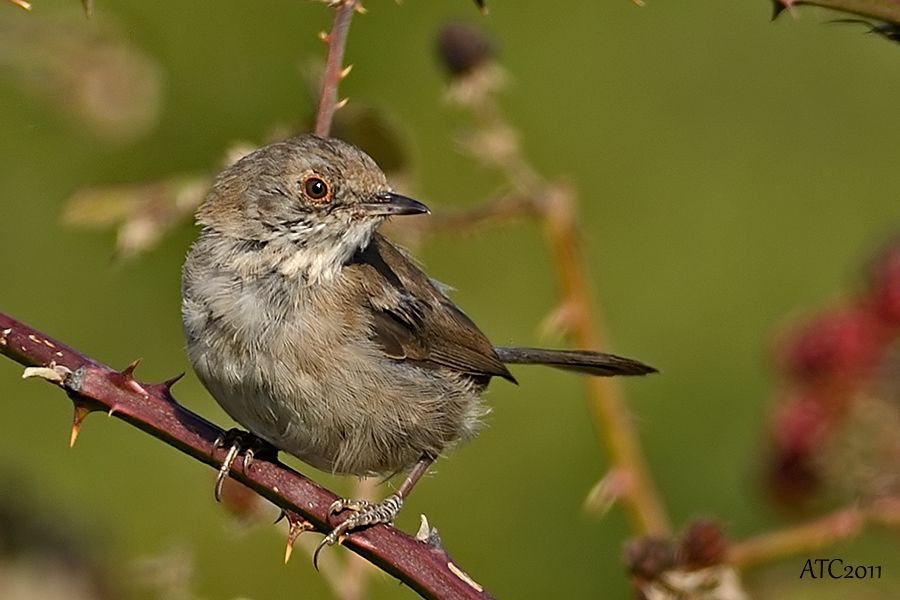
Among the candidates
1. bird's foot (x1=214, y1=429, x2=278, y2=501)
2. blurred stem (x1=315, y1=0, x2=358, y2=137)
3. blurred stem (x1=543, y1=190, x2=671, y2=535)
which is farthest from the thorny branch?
blurred stem (x1=543, y1=190, x2=671, y2=535)

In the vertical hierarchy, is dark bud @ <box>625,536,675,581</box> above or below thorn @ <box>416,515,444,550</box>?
above

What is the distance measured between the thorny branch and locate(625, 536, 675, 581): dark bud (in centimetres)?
38

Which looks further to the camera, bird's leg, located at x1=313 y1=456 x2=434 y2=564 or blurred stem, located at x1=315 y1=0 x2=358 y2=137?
blurred stem, located at x1=315 y1=0 x2=358 y2=137

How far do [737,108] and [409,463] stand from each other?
17.7 ft

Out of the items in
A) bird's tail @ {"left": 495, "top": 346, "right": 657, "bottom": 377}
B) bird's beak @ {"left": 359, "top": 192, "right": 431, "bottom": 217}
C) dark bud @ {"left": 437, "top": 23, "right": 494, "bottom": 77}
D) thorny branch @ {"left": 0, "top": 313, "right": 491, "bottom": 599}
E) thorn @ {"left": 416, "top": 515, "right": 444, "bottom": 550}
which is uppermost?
dark bud @ {"left": 437, "top": 23, "right": 494, "bottom": 77}

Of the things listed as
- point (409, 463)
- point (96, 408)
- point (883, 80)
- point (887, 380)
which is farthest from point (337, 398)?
point (883, 80)

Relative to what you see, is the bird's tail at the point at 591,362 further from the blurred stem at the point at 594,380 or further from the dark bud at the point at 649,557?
the dark bud at the point at 649,557

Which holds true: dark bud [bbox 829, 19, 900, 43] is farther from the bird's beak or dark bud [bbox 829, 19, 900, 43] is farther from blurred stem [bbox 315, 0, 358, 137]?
the bird's beak

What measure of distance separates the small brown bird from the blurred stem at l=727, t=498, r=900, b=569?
802 millimetres

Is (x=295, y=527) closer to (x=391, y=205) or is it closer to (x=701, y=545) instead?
(x=701, y=545)

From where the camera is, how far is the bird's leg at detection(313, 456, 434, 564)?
3.57 meters

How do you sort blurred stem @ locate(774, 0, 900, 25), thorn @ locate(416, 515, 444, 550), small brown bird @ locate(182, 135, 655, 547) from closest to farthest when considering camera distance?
blurred stem @ locate(774, 0, 900, 25) → thorn @ locate(416, 515, 444, 550) → small brown bird @ locate(182, 135, 655, 547)

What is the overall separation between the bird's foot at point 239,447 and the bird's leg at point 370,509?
0.25 metres

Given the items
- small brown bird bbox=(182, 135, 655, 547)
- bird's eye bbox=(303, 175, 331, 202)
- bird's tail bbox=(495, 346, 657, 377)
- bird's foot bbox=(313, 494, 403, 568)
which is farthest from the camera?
bird's tail bbox=(495, 346, 657, 377)
